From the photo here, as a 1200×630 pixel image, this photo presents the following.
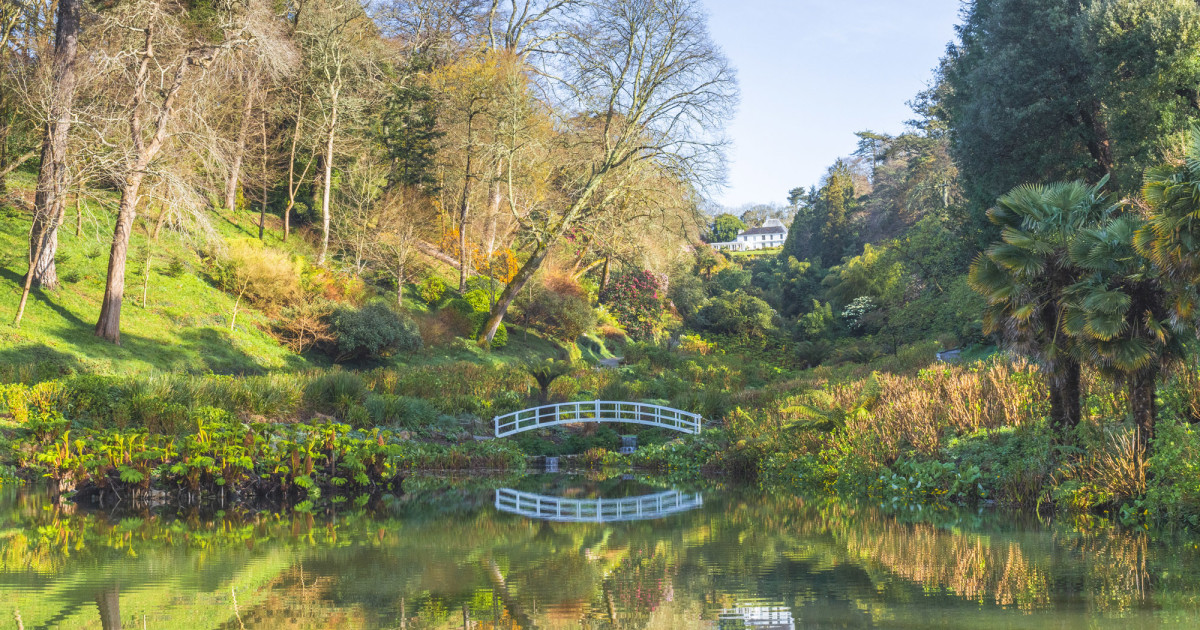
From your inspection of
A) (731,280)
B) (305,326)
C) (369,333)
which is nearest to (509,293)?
(369,333)

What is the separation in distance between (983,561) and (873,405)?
27.8 ft

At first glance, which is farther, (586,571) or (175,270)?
(175,270)

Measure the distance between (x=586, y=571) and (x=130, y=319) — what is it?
61.6 ft

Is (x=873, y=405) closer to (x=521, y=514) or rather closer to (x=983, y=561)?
(x=521, y=514)

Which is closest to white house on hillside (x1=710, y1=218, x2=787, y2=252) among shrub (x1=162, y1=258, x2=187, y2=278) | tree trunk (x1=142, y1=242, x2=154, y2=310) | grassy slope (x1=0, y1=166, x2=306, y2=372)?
shrub (x1=162, y1=258, x2=187, y2=278)

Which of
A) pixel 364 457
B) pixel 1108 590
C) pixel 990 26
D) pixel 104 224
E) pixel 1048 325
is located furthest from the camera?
pixel 104 224

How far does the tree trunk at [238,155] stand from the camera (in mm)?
29750

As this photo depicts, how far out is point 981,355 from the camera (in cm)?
2647

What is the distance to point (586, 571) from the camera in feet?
25.3

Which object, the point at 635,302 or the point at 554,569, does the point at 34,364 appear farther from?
the point at 635,302

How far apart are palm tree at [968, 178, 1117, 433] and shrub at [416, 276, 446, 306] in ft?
77.9

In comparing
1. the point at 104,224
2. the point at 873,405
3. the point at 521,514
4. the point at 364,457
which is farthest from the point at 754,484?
the point at 104,224

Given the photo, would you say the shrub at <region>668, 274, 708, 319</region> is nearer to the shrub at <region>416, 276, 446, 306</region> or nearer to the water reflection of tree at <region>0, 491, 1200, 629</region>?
the shrub at <region>416, 276, 446, 306</region>

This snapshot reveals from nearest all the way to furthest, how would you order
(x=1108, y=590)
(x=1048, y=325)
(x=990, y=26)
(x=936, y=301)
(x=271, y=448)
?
(x=1108, y=590), (x=1048, y=325), (x=271, y=448), (x=990, y=26), (x=936, y=301)
